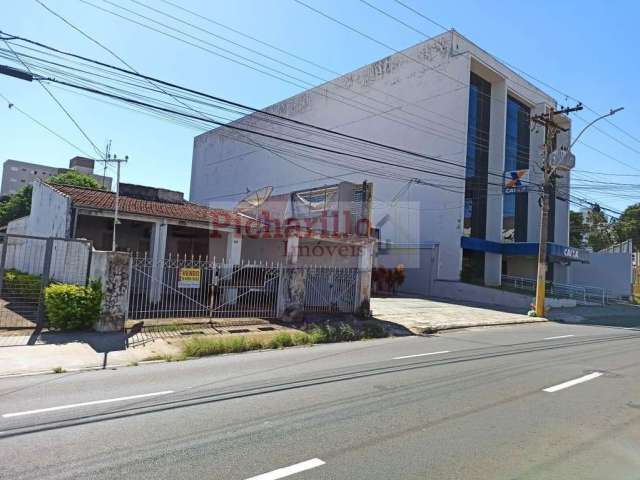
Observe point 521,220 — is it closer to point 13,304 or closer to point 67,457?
point 13,304

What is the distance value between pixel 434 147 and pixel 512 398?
89.8 feet

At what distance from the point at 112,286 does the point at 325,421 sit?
26.0ft

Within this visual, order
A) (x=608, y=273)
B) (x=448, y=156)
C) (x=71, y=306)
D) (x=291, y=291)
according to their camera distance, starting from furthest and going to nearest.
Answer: (x=608, y=273) < (x=448, y=156) < (x=291, y=291) < (x=71, y=306)

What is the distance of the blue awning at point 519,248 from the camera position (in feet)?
97.9

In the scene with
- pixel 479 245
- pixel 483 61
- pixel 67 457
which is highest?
→ pixel 483 61

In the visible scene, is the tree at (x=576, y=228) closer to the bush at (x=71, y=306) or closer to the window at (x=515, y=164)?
the window at (x=515, y=164)

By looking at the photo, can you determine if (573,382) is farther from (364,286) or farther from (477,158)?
→ (477,158)

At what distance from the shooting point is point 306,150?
138ft

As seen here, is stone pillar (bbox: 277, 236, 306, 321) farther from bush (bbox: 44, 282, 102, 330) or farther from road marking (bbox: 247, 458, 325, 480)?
road marking (bbox: 247, 458, 325, 480)

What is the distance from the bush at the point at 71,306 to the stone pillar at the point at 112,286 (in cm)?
19

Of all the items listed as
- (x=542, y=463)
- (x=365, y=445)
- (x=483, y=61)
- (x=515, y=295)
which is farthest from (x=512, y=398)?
(x=483, y=61)

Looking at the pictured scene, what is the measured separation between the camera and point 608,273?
117ft

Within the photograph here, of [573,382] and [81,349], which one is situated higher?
[573,382]

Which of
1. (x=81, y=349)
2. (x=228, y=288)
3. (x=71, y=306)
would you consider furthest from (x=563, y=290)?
(x=81, y=349)
